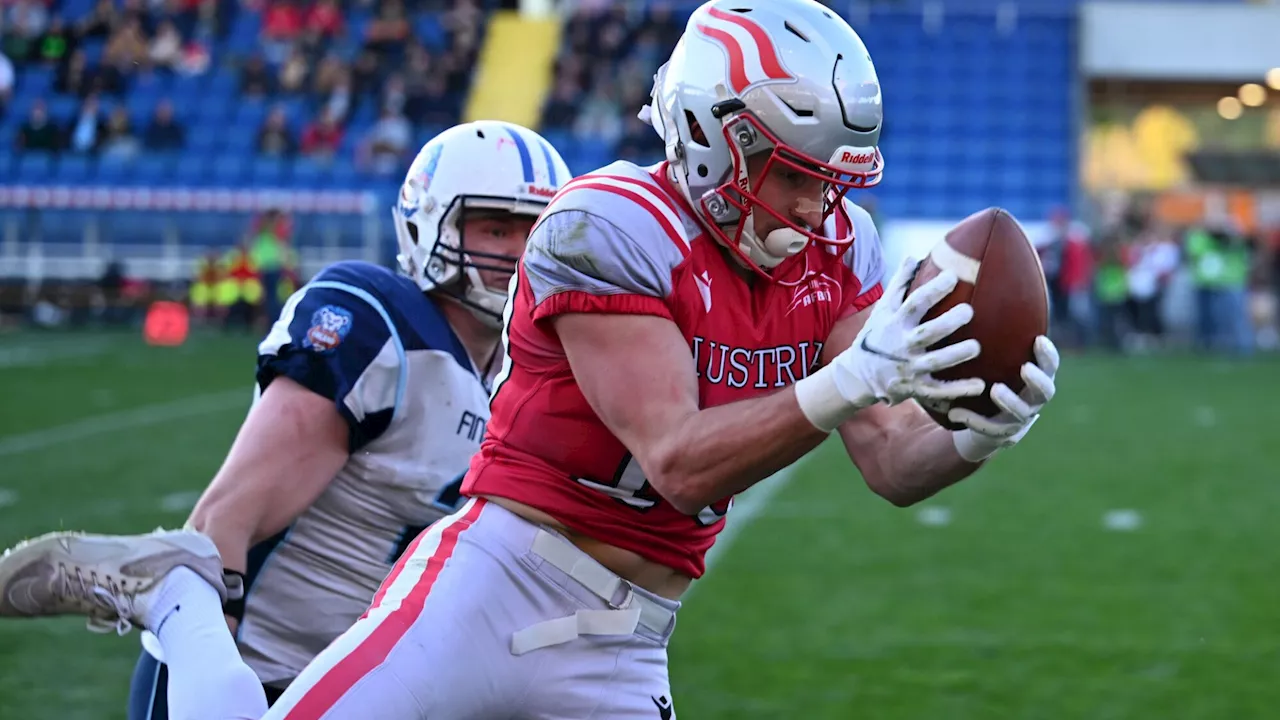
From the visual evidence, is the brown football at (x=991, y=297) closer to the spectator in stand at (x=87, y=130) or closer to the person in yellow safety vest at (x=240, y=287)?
the person in yellow safety vest at (x=240, y=287)

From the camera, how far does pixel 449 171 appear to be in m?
3.16

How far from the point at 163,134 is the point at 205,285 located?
10.2 feet

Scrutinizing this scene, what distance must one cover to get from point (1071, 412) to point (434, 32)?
12.7 m

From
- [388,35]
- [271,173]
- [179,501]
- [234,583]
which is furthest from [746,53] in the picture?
[388,35]

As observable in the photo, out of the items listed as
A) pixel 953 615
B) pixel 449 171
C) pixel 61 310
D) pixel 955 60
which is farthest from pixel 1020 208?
pixel 449 171

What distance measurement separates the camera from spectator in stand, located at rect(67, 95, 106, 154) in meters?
19.3

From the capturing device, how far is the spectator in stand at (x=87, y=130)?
63.5ft

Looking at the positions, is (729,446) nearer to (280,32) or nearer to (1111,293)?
(1111,293)

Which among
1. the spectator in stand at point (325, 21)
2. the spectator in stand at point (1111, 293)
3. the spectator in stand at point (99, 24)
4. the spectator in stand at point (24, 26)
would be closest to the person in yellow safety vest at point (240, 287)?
the spectator in stand at point (325, 21)

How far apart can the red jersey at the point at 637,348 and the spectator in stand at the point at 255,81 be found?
18.8 m

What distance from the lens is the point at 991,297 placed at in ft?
7.30

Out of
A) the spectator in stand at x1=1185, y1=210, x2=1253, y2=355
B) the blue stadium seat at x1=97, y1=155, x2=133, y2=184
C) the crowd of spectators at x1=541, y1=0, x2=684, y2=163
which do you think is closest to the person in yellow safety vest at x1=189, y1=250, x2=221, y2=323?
the blue stadium seat at x1=97, y1=155, x2=133, y2=184

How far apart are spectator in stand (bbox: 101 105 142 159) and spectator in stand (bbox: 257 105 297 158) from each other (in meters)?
1.44

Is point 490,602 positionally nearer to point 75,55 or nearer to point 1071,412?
point 1071,412
